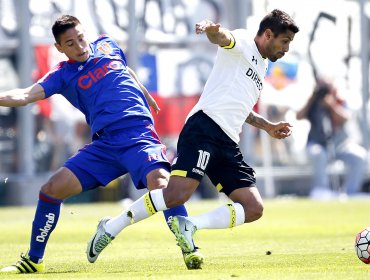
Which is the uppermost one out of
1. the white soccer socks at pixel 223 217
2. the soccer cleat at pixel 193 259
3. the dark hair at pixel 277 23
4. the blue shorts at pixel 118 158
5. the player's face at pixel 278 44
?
the dark hair at pixel 277 23

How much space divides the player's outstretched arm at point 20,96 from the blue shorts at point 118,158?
651 millimetres

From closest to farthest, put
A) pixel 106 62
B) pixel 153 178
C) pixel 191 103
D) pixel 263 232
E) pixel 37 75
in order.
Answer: pixel 153 178 < pixel 106 62 < pixel 263 232 < pixel 37 75 < pixel 191 103

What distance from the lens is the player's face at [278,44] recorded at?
31.8 ft

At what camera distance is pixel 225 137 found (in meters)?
9.68

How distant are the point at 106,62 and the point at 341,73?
22.2 metres

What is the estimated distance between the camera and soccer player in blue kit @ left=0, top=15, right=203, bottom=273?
31.8 feet

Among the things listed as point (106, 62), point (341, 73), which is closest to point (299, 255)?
point (106, 62)

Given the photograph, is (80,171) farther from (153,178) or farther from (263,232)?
(263,232)

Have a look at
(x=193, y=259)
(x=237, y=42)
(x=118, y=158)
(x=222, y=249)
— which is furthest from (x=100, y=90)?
(x=222, y=249)

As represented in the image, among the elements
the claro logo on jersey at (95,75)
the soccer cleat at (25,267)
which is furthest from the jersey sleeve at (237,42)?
the soccer cleat at (25,267)

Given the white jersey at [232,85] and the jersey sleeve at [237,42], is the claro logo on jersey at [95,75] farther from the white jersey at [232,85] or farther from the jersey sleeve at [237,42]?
the jersey sleeve at [237,42]

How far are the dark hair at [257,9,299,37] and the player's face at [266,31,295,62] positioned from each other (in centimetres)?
4

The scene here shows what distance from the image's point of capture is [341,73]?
3183 centimetres

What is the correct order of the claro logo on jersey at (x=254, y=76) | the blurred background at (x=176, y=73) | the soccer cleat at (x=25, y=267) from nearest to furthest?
the soccer cleat at (x=25, y=267)
the claro logo on jersey at (x=254, y=76)
the blurred background at (x=176, y=73)
